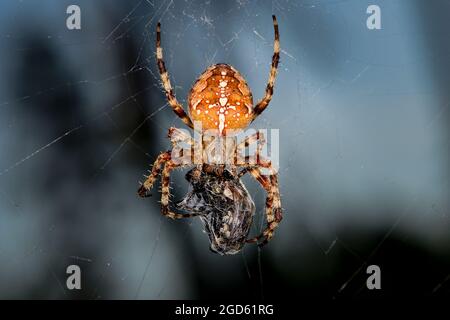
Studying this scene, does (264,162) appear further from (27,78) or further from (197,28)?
(27,78)

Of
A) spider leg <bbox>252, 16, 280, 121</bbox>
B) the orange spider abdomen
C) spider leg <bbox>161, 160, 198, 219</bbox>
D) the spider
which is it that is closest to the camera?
the orange spider abdomen

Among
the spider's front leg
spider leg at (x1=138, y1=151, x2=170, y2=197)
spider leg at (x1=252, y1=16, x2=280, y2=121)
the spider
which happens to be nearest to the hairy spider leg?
the spider

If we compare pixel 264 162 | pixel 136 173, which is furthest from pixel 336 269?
pixel 264 162

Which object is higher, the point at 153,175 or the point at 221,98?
the point at 221,98

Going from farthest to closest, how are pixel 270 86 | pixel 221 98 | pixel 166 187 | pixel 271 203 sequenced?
pixel 271 203 < pixel 166 187 < pixel 270 86 < pixel 221 98

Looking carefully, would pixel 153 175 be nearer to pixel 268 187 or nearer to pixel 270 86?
pixel 268 187

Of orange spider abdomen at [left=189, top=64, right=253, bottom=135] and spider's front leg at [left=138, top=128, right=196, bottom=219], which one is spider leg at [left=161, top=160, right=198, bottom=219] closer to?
spider's front leg at [left=138, top=128, right=196, bottom=219]

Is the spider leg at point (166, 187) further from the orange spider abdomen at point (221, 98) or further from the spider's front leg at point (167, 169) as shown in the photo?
the orange spider abdomen at point (221, 98)

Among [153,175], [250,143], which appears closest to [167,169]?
[153,175]
